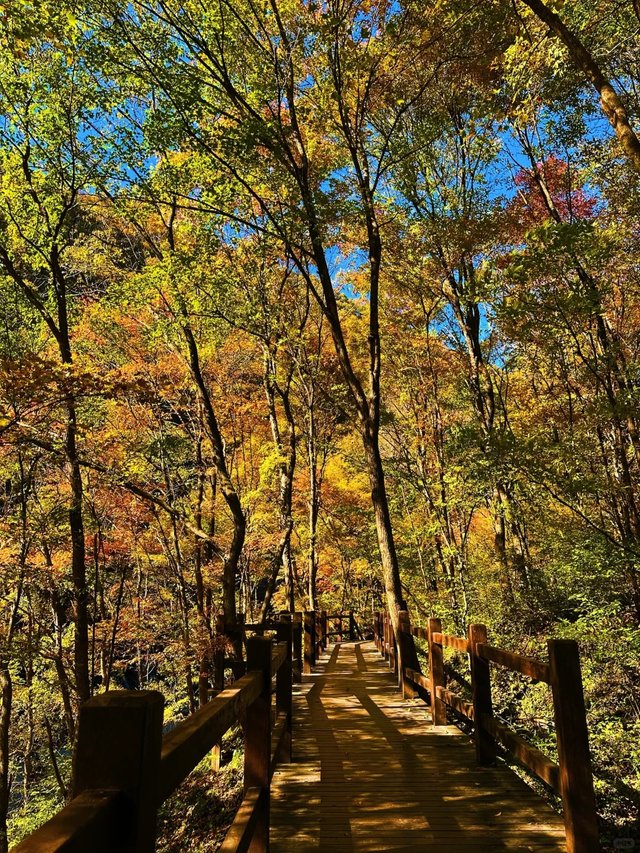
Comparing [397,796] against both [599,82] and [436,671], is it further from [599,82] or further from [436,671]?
[599,82]

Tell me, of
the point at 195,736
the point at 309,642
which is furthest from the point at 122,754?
the point at 309,642

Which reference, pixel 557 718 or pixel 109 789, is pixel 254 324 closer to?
pixel 557 718

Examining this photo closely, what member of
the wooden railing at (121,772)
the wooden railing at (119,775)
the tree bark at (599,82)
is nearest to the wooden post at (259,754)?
the wooden railing at (121,772)

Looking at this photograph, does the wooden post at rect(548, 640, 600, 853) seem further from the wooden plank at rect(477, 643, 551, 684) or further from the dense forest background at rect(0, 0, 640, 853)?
the dense forest background at rect(0, 0, 640, 853)

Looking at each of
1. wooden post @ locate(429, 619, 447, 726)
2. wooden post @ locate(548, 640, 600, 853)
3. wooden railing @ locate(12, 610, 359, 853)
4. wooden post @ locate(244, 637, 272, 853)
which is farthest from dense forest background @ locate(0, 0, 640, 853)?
wooden railing @ locate(12, 610, 359, 853)

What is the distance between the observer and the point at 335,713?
6535mm

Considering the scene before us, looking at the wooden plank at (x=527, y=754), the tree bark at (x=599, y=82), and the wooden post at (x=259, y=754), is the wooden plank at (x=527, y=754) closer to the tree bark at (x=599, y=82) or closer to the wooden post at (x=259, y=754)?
the wooden post at (x=259, y=754)

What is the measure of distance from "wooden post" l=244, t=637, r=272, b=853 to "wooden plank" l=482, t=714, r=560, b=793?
1.51 m

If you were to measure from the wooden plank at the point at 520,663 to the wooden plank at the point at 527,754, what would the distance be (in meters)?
0.42

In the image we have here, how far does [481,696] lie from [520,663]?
1142mm

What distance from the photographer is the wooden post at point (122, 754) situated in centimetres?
112

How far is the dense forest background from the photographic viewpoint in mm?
7512

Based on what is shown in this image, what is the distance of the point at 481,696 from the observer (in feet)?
13.6

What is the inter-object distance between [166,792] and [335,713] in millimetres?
5862
